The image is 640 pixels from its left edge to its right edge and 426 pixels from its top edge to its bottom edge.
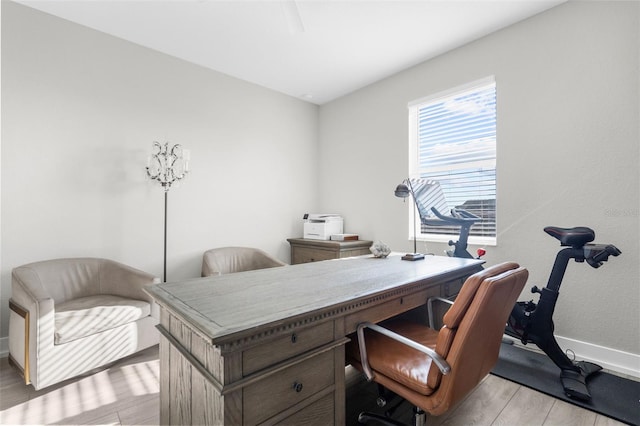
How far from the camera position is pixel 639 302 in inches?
84.3

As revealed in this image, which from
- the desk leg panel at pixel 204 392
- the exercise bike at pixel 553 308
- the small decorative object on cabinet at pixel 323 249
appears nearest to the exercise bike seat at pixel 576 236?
the exercise bike at pixel 553 308

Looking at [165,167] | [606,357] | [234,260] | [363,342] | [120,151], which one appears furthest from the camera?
[234,260]

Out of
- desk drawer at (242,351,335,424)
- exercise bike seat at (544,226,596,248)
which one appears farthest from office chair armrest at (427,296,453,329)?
exercise bike seat at (544,226,596,248)

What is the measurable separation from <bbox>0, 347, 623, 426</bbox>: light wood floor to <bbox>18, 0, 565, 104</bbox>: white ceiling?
2.48m

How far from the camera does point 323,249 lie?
3738 millimetres

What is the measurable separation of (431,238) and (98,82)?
3.66 meters

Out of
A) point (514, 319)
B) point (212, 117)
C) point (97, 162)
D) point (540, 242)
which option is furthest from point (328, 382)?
point (212, 117)

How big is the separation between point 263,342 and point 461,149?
2.95 metres

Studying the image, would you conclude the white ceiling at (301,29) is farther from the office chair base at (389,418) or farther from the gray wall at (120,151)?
the office chair base at (389,418)

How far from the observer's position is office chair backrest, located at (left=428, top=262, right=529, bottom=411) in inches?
42.2

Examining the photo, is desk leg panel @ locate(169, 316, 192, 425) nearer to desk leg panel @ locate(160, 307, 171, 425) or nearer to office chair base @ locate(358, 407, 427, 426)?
desk leg panel @ locate(160, 307, 171, 425)

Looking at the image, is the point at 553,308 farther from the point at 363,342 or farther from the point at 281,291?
the point at 281,291

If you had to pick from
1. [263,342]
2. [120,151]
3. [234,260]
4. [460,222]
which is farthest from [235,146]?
[263,342]

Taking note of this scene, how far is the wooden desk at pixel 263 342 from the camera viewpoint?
0.92 metres
